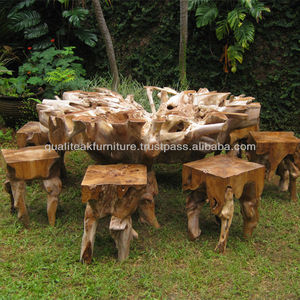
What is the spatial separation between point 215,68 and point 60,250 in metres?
4.76

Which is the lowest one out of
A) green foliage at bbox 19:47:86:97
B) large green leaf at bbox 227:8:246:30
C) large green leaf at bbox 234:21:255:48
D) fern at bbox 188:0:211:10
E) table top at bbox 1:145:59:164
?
table top at bbox 1:145:59:164

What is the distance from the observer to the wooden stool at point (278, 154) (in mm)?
3348

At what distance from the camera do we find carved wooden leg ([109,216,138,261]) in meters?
2.31

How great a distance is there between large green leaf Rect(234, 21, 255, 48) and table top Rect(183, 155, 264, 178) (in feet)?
11.3

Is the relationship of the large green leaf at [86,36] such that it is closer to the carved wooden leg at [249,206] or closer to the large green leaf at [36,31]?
the large green leaf at [36,31]

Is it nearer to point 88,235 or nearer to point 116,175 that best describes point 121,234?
point 88,235

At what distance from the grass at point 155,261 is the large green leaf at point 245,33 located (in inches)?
130

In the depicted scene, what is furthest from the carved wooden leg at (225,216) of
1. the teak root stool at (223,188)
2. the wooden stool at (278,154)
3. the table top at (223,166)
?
the wooden stool at (278,154)

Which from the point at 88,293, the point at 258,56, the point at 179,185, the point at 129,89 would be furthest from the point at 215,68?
the point at 88,293

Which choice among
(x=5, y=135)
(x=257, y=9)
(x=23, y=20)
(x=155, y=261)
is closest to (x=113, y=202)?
(x=155, y=261)

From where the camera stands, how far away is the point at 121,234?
7.71 feet

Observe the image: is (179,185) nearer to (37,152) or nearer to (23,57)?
(37,152)

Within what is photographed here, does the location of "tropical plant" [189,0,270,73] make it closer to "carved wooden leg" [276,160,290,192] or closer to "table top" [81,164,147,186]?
"carved wooden leg" [276,160,290,192]

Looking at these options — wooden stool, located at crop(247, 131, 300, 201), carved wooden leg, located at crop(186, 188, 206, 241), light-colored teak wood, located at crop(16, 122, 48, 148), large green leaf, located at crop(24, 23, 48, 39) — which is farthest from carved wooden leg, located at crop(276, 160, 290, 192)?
large green leaf, located at crop(24, 23, 48, 39)
